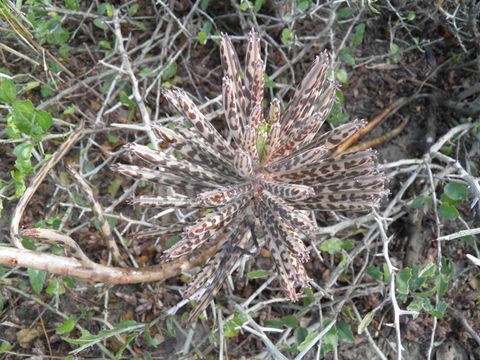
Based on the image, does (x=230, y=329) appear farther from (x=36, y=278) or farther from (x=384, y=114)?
(x=384, y=114)

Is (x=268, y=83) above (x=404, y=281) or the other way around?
above

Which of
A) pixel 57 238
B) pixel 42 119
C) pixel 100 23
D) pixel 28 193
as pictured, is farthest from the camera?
pixel 100 23

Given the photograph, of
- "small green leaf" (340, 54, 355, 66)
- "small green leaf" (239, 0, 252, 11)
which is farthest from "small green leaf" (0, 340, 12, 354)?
"small green leaf" (340, 54, 355, 66)

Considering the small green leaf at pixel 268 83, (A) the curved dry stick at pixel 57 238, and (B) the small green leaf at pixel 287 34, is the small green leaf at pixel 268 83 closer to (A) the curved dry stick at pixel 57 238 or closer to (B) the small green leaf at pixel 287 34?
(B) the small green leaf at pixel 287 34

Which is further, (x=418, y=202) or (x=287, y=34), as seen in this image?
(x=287, y=34)

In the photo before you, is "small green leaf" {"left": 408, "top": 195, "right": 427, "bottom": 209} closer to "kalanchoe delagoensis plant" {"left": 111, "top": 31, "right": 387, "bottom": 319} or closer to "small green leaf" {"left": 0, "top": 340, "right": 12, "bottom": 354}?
"kalanchoe delagoensis plant" {"left": 111, "top": 31, "right": 387, "bottom": 319}

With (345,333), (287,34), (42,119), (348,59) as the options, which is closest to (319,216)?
(345,333)
